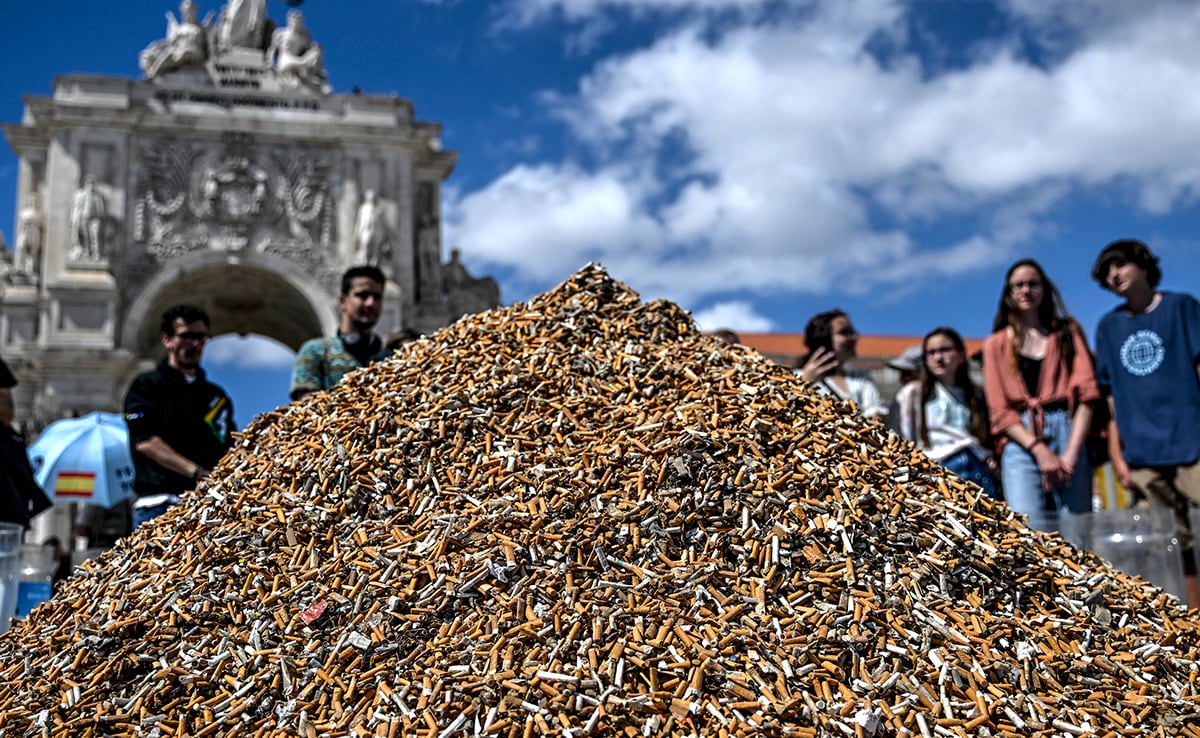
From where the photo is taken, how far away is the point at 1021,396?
17.5 feet

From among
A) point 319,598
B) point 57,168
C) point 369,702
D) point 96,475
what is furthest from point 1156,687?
point 57,168

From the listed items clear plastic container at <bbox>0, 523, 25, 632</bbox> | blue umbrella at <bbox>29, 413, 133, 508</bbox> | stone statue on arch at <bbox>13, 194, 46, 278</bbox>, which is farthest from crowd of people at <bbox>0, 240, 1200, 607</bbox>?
stone statue on arch at <bbox>13, 194, 46, 278</bbox>

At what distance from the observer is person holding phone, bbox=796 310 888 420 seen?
550 centimetres

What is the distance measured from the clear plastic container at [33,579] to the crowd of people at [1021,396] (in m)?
0.27

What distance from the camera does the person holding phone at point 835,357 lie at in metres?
5.50

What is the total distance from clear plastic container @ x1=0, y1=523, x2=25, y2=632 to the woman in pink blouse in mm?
4703

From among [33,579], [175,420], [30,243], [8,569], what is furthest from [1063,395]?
[30,243]

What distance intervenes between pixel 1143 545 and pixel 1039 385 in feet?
3.64

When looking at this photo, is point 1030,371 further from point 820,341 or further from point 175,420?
point 175,420

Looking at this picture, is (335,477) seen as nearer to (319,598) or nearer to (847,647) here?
(319,598)

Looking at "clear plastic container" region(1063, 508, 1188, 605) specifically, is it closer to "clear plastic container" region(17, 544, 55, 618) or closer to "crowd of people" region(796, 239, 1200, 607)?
"crowd of people" region(796, 239, 1200, 607)

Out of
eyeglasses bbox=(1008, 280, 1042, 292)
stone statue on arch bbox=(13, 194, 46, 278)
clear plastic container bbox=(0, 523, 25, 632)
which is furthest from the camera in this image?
stone statue on arch bbox=(13, 194, 46, 278)

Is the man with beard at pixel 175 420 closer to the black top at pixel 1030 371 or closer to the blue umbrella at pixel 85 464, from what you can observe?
the black top at pixel 1030 371

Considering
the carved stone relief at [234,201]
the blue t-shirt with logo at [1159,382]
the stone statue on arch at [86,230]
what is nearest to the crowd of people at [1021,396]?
the blue t-shirt with logo at [1159,382]
